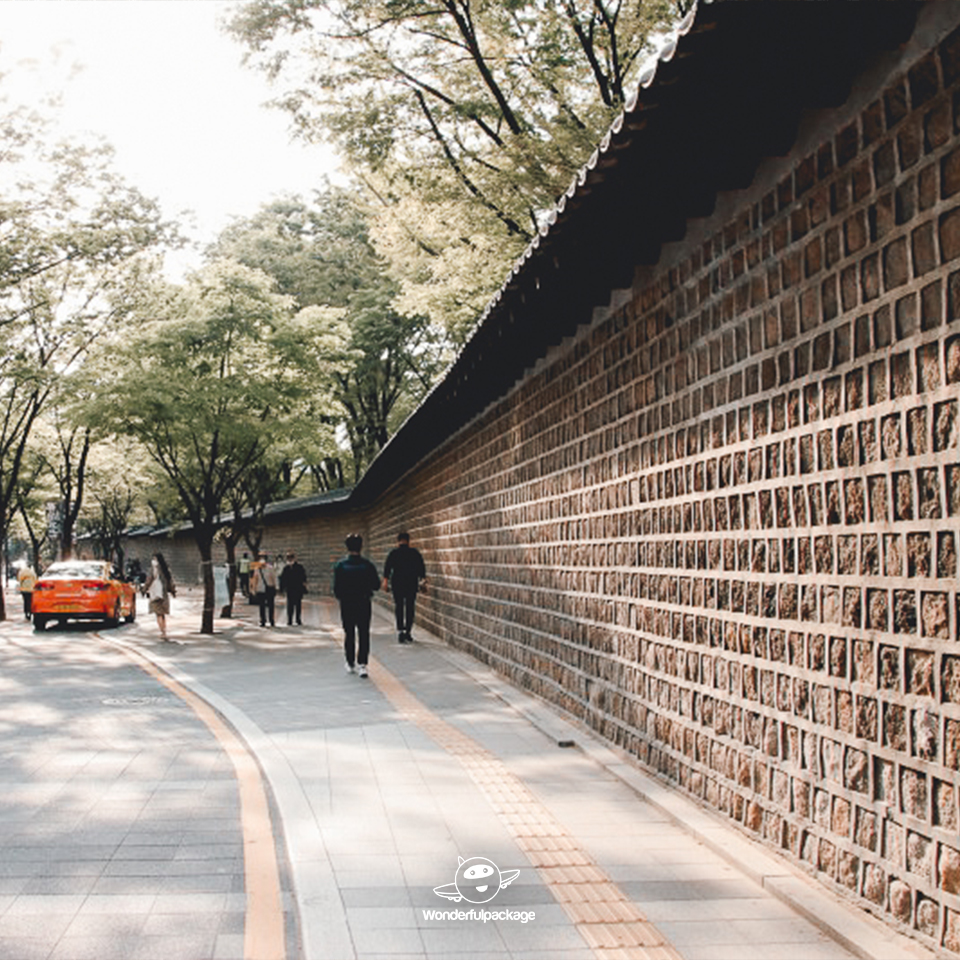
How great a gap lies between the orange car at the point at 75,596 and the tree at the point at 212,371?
250 centimetres

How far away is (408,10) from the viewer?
709 inches

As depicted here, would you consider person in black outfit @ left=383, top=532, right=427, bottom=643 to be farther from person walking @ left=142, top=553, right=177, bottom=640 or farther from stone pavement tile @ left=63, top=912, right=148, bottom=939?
stone pavement tile @ left=63, top=912, right=148, bottom=939

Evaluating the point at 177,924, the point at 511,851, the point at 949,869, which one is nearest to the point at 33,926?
the point at 177,924

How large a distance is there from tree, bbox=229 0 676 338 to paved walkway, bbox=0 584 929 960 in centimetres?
Result: 1024

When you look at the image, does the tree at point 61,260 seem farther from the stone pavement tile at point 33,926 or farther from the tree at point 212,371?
the stone pavement tile at point 33,926

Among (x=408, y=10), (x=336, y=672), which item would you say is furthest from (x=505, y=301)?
(x=408, y=10)

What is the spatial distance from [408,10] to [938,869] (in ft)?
54.8

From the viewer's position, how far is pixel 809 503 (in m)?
4.89

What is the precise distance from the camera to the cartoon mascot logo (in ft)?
15.5

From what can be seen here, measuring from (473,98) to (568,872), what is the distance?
1613cm

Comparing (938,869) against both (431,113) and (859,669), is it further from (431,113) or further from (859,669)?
(431,113)

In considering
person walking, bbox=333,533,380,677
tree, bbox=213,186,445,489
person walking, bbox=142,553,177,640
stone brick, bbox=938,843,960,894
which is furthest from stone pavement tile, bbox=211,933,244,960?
tree, bbox=213,186,445,489

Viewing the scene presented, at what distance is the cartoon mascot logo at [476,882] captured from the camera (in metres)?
4.74

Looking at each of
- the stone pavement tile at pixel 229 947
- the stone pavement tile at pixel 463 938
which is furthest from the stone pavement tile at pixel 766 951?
the stone pavement tile at pixel 229 947
